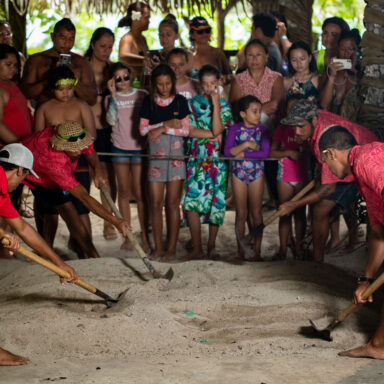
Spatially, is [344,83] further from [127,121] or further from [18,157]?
[18,157]

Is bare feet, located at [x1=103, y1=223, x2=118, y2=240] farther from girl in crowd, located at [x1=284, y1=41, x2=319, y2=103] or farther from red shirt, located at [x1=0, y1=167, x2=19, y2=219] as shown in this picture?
red shirt, located at [x1=0, y1=167, x2=19, y2=219]

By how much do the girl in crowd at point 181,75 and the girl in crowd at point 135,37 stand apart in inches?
31.2

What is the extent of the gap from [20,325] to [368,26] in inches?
134

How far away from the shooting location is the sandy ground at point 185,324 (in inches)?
116

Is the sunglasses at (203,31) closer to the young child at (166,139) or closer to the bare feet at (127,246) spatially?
the young child at (166,139)

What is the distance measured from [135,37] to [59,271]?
3.43 metres

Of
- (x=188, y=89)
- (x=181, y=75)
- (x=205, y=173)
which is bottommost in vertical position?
(x=205, y=173)

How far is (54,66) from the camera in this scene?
534 centimetres

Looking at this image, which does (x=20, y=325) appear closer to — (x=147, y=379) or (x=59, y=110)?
(x=147, y=379)

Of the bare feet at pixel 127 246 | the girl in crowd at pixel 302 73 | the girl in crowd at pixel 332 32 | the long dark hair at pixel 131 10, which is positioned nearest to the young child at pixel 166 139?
the bare feet at pixel 127 246

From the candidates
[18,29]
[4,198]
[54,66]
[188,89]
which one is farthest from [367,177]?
[18,29]

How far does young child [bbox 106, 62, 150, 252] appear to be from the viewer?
17.8 feet

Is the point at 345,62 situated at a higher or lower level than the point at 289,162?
higher

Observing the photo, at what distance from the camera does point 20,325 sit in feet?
11.7
